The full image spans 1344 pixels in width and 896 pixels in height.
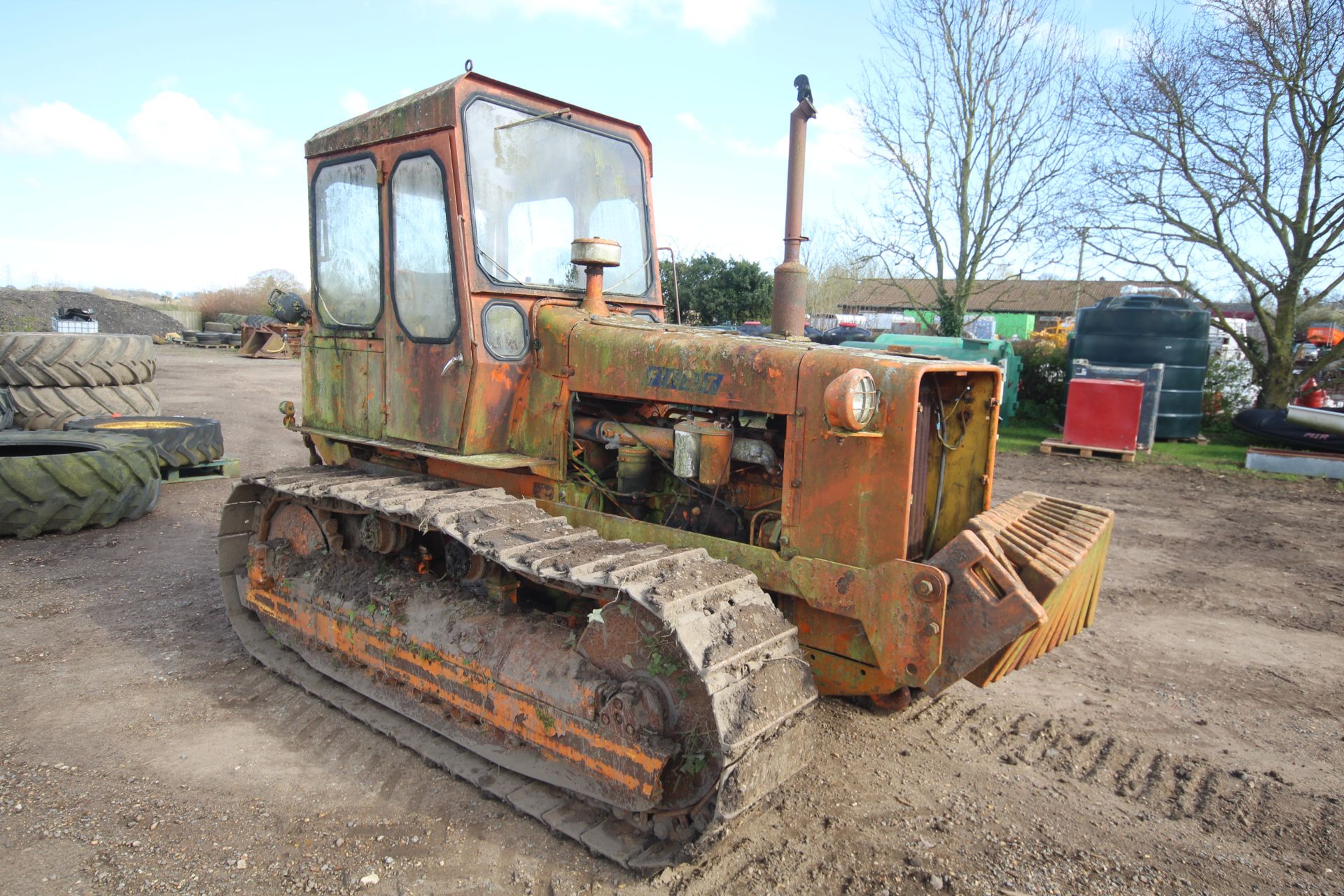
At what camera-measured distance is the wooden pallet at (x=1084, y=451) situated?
12203 millimetres

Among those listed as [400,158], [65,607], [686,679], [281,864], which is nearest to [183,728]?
[281,864]

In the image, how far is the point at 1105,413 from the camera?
12.4m

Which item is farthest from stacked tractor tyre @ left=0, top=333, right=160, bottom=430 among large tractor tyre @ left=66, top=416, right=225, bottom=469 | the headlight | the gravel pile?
the gravel pile

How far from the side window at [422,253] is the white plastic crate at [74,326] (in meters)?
16.9

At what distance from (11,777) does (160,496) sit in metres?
5.54

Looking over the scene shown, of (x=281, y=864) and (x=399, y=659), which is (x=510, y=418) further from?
(x=281, y=864)

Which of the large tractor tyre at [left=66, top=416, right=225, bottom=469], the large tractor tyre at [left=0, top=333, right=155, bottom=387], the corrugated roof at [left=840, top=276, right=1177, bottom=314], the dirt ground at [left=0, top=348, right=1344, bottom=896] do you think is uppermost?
the corrugated roof at [left=840, top=276, right=1177, bottom=314]

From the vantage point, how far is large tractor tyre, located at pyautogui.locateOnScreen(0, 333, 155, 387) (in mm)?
9547

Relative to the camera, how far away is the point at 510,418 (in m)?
4.31

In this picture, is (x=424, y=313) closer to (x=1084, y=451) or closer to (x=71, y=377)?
(x=71, y=377)

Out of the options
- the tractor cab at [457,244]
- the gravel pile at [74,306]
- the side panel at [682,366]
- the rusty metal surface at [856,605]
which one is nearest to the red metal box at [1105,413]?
the tractor cab at [457,244]

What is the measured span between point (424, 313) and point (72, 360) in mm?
7804

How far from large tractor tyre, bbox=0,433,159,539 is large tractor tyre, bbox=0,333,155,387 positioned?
227 cm

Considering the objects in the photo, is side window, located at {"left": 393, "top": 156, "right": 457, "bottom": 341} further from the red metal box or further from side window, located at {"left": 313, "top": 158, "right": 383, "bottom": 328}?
the red metal box
